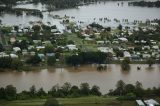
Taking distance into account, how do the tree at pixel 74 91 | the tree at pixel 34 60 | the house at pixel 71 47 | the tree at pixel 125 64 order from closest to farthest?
the tree at pixel 74 91 < the tree at pixel 125 64 < the tree at pixel 34 60 < the house at pixel 71 47

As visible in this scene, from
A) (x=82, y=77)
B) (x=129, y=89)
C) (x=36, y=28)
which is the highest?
(x=36, y=28)

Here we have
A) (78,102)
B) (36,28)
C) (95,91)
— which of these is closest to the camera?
(78,102)

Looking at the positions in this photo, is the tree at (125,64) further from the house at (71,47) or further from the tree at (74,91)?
the tree at (74,91)

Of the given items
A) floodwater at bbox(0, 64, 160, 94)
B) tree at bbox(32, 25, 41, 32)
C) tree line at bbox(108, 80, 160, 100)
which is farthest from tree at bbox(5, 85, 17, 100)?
tree at bbox(32, 25, 41, 32)

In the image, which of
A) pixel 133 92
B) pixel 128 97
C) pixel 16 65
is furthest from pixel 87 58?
pixel 128 97

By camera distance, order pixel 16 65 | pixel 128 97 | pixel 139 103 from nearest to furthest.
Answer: pixel 139 103 < pixel 128 97 < pixel 16 65

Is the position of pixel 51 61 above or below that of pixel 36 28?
below

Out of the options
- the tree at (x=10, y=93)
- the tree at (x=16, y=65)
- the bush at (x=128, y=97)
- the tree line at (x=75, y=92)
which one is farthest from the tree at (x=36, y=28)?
the bush at (x=128, y=97)

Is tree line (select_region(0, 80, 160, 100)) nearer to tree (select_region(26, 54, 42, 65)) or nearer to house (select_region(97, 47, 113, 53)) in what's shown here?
tree (select_region(26, 54, 42, 65))

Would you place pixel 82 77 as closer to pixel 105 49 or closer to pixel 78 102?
pixel 78 102

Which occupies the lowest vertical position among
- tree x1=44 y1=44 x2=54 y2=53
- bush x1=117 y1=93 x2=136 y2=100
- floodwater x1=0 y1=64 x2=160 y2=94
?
floodwater x1=0 y1=64 x2=160 y2=94
